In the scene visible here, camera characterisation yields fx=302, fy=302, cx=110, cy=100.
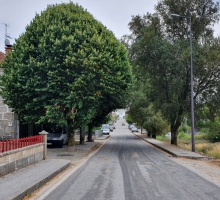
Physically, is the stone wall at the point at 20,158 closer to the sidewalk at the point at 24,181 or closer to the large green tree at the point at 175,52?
the sidewalk at the point at 24,181

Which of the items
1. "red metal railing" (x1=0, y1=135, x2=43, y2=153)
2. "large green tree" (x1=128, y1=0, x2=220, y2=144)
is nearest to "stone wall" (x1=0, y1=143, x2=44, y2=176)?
"red metal railing" (x1=0, y1=135, x2=43, y2=153)

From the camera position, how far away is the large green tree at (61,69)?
19219 mm

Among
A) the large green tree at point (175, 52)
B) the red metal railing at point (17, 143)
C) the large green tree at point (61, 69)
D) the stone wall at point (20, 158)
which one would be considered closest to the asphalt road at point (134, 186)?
the stone wall at point (20, 158)

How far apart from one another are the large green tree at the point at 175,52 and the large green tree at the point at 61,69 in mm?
6482

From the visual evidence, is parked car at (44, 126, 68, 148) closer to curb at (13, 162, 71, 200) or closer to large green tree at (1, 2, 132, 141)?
large green tree at (1, 2, 132, 141)

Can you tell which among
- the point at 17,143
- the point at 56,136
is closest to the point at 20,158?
the point at 17,143

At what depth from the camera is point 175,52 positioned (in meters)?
25.9

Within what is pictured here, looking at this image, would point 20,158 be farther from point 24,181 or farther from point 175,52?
point 175,52

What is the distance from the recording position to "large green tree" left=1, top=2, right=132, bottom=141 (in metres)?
19.2

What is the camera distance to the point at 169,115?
1086 inches

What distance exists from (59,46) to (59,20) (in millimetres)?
2420

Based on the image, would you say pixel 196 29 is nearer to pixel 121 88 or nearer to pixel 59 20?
pixel 121 88

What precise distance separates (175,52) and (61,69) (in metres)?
11.1

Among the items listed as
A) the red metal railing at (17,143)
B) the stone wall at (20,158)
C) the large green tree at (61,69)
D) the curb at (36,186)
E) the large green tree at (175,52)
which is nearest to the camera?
the curb at (36,186)
